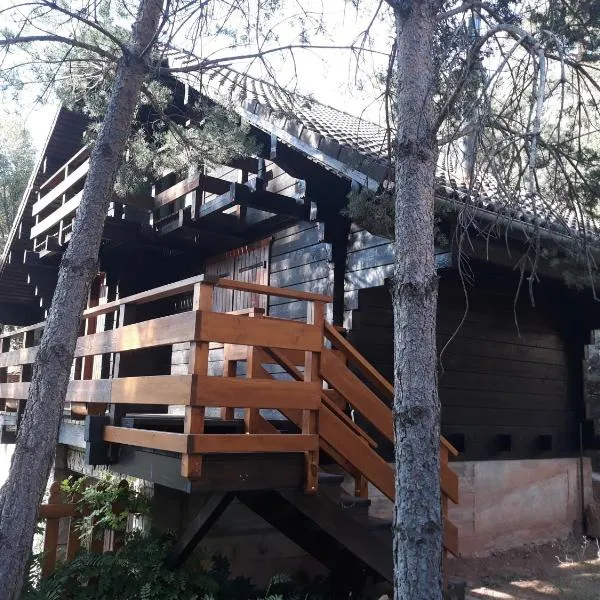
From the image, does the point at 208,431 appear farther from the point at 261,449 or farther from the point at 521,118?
the point at 521,118

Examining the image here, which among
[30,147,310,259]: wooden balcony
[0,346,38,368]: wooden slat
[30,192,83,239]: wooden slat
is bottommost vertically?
[0,346,38,368]: wooden slat

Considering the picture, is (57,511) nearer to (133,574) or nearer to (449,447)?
(133,574)

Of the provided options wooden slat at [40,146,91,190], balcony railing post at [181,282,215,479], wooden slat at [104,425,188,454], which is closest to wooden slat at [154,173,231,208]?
wooden slat at [40,146,91,190]

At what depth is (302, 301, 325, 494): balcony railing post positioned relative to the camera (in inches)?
212

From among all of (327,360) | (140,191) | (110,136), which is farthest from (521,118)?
(140,191)

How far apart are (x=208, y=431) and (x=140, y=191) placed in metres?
4.02

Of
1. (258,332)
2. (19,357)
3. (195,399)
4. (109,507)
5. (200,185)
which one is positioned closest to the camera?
(195,399)

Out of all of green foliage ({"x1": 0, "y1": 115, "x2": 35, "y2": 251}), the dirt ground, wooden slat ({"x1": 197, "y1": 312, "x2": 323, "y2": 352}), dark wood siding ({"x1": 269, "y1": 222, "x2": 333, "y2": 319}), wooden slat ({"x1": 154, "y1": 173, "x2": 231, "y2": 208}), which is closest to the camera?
wooden slat ({"x1": 197, "y1": 312, "x2": 323, "y2": 352})

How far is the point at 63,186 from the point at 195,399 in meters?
6.21

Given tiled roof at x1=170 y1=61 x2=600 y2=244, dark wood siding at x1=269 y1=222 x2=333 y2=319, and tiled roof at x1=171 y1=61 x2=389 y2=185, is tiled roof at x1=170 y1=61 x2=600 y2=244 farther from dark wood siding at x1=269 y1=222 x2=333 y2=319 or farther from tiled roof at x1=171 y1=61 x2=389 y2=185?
dark wood siding at x1=269 y1=222 x2=333 y2=319

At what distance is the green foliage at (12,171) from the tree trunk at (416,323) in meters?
22.7

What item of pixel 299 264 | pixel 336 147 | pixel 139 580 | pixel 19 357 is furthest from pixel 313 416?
pixel 19 357

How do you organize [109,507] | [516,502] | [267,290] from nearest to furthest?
[267,290] < [109,507] < [516,502]

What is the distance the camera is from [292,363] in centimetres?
696
